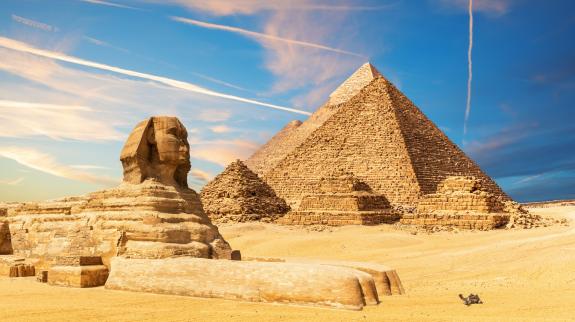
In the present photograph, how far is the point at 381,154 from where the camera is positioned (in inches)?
1806

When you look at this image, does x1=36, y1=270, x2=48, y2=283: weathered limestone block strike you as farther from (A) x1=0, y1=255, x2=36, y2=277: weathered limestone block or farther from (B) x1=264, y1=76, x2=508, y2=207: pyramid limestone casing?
(B) x1=264, y1=76, x2=508, y2=207: pyramid limestone casing

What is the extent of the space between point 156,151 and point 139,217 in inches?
51.8

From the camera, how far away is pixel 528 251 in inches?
489

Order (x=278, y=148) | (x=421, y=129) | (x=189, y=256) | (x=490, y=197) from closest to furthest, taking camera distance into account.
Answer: (x=189, y=256)
(x=490, y=197)
(x=421, y=129)
(x=278, y=148)

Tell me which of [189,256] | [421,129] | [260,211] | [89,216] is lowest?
[189,256]

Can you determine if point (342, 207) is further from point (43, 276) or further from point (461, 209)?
point (43, 276)

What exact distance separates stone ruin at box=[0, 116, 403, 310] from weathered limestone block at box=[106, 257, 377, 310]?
1 centimetres

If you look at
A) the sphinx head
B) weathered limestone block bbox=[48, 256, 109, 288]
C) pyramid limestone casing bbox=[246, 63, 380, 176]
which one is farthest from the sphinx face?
pyramid limestone casing bbox=[246, 63, 380, 176]

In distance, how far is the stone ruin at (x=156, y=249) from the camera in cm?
637

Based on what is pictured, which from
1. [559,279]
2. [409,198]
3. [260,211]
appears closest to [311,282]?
[559,279]

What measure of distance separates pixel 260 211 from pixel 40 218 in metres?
21.0

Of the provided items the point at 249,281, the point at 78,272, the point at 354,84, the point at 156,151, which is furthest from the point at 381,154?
the point at 249,281

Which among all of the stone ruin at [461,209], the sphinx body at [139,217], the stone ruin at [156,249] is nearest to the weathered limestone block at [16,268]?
the stone ruin at [156,249]

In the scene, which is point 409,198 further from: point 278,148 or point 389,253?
point 278,148
